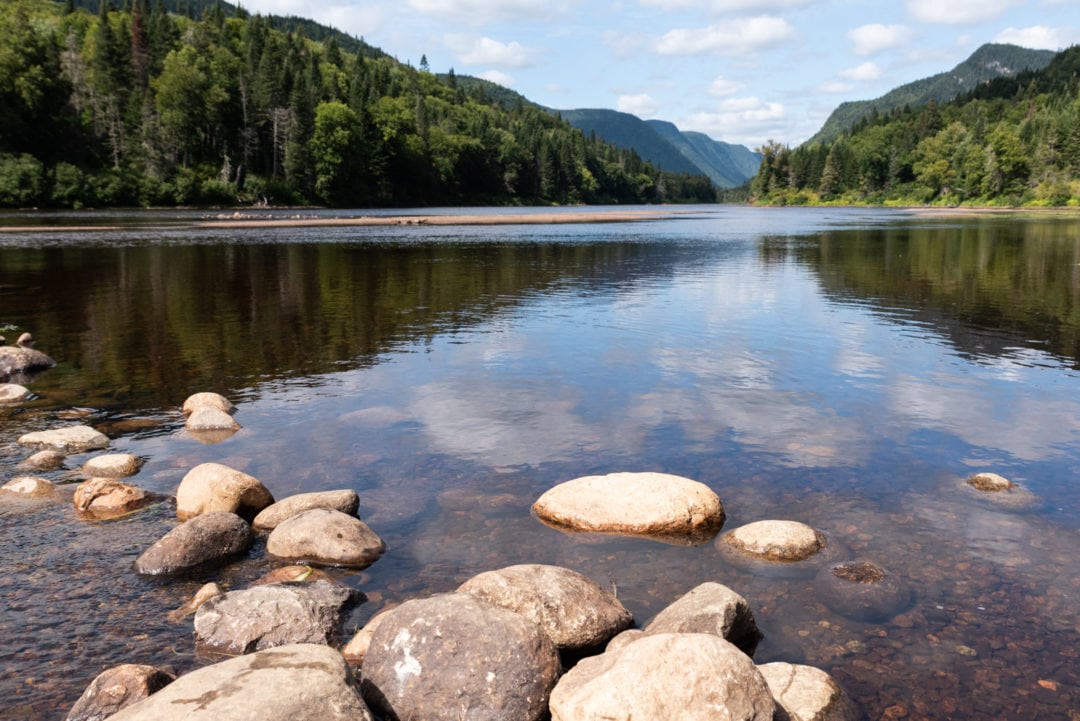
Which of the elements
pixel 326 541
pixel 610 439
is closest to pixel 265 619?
pixel 326 541

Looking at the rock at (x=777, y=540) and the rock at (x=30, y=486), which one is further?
the rock at (x=30, y=486)

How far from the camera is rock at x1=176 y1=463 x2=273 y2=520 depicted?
1108 cm

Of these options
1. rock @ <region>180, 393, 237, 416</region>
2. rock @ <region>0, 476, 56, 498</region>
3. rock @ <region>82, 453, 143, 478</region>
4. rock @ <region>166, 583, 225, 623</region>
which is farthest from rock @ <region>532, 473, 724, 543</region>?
rock @ <region>180, 393, 237, 416</region>

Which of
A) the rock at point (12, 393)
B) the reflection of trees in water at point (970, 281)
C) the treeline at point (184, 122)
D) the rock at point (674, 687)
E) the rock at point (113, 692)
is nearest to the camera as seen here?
the rock at point (674, 687)

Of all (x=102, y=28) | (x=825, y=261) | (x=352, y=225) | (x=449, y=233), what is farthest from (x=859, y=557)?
(x=102, y=28)

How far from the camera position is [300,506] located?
36.4 ft

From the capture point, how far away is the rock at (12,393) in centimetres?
1716

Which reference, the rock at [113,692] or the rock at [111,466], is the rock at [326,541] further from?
the rock at [111,466]

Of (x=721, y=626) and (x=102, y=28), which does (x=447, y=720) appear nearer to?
(x=721, y=626)

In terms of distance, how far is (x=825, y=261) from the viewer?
164 ft

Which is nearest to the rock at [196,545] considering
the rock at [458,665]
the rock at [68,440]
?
the rock at [458,665]

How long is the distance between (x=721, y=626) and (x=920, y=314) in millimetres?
25134

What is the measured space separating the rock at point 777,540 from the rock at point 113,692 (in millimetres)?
7159

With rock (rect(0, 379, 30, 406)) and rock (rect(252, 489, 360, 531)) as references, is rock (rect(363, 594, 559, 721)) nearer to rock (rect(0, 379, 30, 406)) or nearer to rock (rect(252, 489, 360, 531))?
rock (rect(252, 489, 360, 531))
